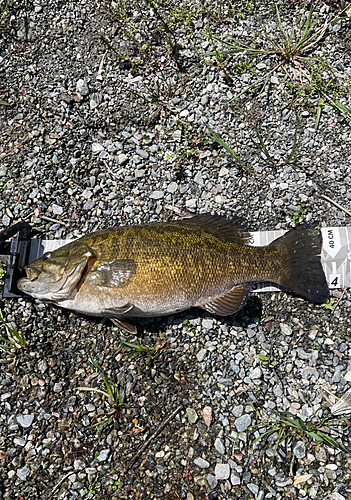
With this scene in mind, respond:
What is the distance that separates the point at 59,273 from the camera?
407 cm

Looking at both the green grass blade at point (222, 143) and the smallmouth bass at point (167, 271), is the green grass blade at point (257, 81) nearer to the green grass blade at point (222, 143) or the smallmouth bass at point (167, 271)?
the green grass blade at point (222, 143)

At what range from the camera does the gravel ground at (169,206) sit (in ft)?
13.1

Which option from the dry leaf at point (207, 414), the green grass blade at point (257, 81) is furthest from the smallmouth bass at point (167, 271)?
the green grass blade at point (257, 81)

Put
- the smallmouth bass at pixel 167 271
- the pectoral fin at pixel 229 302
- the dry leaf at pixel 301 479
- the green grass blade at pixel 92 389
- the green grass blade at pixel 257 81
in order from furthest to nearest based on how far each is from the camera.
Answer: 1. the green grass blade at pixel 257 81
2. the green grass blade at pixel 92 389
3. the pectoral fin at pixel 229 302
4. the smallmouth bass at pixel 167 271
5. the dry leaf at pixel 301 479

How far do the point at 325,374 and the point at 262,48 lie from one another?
422 centimetres

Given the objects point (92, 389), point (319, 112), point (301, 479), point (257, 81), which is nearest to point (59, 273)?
point (92, 389)

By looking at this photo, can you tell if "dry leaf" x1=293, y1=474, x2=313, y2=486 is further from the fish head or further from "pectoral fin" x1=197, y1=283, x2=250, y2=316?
the fish head

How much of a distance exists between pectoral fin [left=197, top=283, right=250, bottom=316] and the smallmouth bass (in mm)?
10

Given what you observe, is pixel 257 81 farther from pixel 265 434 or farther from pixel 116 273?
pixel 265 434

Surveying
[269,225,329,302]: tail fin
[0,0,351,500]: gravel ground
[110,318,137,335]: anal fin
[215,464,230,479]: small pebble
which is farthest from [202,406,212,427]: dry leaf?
[269,225,329,302]: tail fin

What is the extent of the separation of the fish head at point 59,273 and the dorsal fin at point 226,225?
1.16 m

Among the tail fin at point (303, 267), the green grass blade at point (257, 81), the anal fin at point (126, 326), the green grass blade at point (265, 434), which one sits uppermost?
the green grass blade at point (257, 81)

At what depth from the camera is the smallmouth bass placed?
3943 mm

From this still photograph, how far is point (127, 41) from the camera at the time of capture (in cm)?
539
